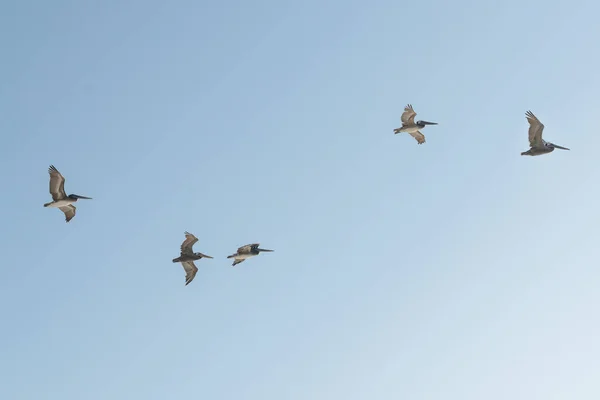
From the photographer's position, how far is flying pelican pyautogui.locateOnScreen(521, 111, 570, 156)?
215 ft

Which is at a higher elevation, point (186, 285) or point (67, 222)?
point (67, 222)

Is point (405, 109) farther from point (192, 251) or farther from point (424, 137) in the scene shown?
point (192, 251)

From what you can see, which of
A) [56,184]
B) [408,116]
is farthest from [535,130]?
[56,184]

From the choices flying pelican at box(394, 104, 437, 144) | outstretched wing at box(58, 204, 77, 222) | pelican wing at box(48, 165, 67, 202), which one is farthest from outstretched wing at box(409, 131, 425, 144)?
pelican wing at box(48, 165, 67, 202)

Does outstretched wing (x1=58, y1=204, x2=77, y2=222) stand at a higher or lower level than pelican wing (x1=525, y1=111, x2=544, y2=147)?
higher

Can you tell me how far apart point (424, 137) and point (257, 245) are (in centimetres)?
2263

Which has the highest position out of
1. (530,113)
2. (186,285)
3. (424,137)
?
(424,137)

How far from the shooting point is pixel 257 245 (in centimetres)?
6881

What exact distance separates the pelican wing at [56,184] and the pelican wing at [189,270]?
12.0 meters

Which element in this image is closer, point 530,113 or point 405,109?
point 530,113

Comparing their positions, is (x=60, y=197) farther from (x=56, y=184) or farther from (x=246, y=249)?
(x=246, y=249)

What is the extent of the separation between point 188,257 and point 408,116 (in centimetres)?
2554

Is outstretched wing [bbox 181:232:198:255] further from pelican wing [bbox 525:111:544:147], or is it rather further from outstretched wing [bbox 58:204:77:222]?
pelican wing [bbox 525:111:544:147]

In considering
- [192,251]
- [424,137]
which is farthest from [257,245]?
[424,137]
